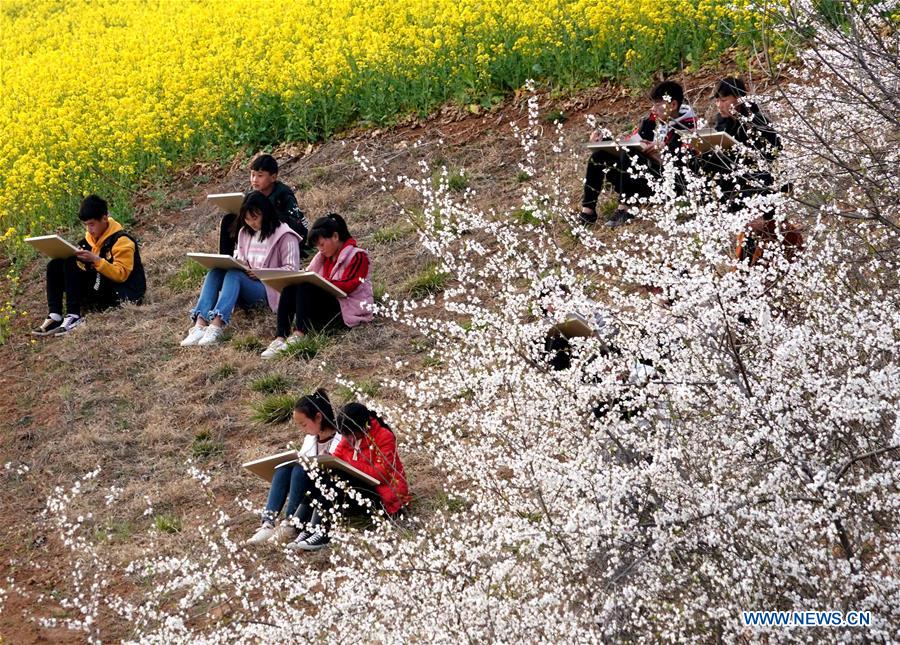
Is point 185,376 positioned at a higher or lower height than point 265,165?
lower

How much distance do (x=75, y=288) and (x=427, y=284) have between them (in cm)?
268

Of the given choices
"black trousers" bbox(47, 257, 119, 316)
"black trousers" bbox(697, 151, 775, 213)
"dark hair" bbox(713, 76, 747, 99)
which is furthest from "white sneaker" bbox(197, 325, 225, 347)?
"dark hair" bbox(713, 76, 747, 99)

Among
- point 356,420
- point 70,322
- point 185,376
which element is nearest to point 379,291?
point 185,376

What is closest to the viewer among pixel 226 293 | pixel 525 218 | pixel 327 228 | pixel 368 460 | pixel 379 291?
pixel 368 460

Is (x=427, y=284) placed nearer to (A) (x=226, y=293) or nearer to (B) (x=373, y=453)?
(A) (x=226, y=293)

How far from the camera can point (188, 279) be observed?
963 centimetres

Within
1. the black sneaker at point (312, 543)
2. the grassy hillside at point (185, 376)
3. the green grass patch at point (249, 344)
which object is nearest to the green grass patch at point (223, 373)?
the grassy hillside at point (185, 376)

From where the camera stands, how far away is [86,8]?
18.6m

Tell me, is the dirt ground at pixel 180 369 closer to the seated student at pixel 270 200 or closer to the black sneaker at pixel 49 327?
the black sneaker at pixel 49 327

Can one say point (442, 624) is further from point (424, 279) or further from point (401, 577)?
point (424, 279)

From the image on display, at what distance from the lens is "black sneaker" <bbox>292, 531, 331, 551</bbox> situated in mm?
5715

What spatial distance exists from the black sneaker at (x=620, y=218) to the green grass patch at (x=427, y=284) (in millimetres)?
1203

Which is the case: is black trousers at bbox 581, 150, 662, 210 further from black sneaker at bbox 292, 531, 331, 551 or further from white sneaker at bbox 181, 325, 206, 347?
black sneaker at bbox 292, 531, 331, 551

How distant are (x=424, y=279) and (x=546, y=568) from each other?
477cm
